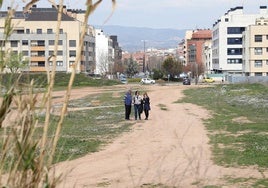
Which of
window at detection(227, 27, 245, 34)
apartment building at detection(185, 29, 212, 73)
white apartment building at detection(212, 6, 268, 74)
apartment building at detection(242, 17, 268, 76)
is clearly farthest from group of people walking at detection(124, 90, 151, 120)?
apartment building at detection(185, 29, 212, 73)

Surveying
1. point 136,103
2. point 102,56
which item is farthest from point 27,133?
point 102,56

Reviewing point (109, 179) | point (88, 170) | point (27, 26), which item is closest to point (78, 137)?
point (88, 170)

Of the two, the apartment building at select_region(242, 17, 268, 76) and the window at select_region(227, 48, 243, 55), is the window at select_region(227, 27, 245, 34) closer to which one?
the window at select_region(227, 48, 243, 55)

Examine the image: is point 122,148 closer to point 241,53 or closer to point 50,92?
point 50,92

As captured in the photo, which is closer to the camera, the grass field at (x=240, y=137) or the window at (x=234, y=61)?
the grass field at (x=240, y=137)

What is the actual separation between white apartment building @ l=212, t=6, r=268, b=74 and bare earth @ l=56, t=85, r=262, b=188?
276ft

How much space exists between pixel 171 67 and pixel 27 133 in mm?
103623

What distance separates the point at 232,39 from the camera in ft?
354

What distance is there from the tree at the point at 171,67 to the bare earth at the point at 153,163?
7987cm

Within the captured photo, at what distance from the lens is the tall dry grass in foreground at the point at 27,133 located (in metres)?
2.69

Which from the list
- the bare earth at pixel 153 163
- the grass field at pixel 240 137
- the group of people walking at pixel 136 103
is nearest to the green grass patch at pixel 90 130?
the bare earth at pixel 153 163

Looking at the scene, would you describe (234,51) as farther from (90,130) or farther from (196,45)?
(90,130)

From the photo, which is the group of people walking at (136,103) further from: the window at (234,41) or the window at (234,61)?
the window at (234,61)

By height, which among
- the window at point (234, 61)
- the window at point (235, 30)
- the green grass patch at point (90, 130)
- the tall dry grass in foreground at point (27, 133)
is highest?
the window at point (235, 30)
